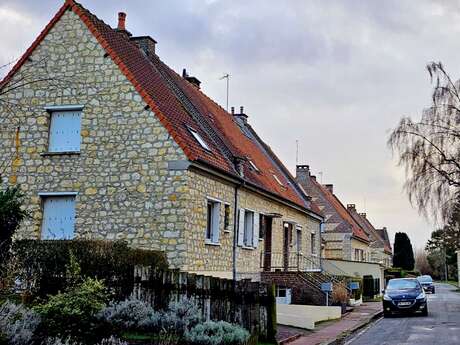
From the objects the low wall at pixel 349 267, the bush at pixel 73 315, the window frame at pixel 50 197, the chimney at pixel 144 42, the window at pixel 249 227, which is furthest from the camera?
the low wall at pixel 349 267

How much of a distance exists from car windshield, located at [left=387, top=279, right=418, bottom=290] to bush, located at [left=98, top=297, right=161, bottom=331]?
49.8 feet

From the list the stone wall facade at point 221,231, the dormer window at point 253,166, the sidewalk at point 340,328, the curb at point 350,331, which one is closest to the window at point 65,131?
the stone wall facade at point 221,231

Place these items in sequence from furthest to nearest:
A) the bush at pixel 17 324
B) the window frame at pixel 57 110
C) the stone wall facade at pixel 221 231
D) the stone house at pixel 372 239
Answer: the stone house at pixel 372 239 < the window frame at pixel 57 110 < the stone wall facade at pixel 221 231 < the bush at pixel 17 324

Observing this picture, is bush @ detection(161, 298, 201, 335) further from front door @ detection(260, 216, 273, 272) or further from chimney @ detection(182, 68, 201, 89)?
chimney @ detection(182, 68, 201, 89)

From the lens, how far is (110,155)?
18.3 meters

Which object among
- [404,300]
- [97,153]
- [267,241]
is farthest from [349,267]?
[97,153]

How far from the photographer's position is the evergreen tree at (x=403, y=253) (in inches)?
3629

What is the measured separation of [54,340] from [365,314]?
679 inches

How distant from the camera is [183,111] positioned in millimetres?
21266

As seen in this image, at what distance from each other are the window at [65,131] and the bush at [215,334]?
9221mm

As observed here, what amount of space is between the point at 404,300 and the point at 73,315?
55.2ft

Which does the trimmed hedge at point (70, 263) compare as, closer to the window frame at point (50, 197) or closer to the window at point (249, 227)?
the window frame at point (50, 197)

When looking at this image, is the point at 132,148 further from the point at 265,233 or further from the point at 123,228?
the point at 265,233

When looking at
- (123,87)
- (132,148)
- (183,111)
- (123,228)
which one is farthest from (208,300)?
(183,111)
